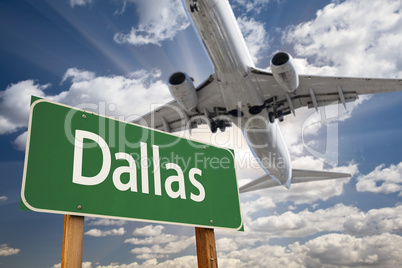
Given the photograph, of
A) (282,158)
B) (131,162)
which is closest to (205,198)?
(131,162)

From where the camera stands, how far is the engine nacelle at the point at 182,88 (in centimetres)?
1705

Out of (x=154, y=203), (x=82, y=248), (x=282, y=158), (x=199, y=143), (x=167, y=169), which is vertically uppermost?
(x=282, y=158)

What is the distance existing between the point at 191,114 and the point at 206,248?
61.4ft

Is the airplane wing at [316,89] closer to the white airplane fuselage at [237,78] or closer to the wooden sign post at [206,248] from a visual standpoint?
the white airplane fuselage at [237,78]

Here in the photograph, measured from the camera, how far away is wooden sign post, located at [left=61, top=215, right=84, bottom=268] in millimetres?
1684

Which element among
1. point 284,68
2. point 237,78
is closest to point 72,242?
point 284,68

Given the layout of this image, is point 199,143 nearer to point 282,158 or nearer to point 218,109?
point 218,109

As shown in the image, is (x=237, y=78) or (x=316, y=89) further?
(x=316, y=89)

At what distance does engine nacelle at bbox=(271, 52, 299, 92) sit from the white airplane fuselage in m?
1.89

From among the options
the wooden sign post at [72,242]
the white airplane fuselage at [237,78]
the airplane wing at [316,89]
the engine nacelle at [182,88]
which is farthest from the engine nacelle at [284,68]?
the wooden sign post at [72,242]

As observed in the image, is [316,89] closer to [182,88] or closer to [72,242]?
[182,88]

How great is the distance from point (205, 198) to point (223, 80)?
48.4ft

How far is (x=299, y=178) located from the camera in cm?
2828

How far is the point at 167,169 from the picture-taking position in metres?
2.34
